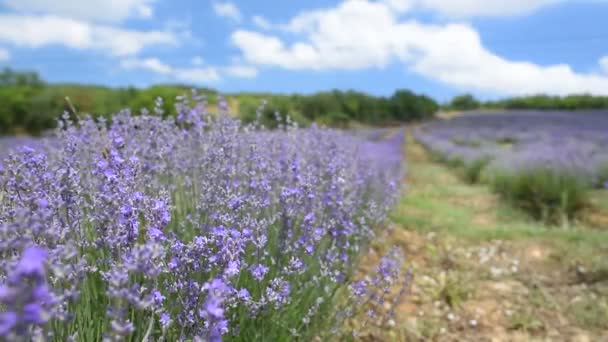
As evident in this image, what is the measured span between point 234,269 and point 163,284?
51cm

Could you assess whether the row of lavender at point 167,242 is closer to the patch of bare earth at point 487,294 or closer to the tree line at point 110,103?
the patch of bare earth at point 487,294

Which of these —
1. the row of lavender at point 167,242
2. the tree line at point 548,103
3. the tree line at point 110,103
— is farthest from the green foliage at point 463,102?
the row of lavender at point 167,242

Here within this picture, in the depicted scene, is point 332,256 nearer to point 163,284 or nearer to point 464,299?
point 163,284

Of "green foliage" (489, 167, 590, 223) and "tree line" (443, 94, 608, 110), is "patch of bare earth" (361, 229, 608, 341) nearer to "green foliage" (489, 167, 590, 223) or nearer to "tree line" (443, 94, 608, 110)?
"green foliage" (489, 167, 590, 223)

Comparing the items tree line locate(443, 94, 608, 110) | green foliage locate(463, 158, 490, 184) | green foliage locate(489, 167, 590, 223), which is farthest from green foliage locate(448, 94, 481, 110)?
green foliage locate(489, 167, 590, 223)

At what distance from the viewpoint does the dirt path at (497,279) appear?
2.95 meters

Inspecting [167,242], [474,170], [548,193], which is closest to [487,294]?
[167,242]

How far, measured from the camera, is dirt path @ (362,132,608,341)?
9.66 ft

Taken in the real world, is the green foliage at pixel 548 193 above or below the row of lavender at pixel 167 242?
below

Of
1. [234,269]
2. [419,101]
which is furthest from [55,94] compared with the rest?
[234,269]

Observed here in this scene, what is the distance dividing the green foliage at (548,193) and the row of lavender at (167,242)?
3.66 m

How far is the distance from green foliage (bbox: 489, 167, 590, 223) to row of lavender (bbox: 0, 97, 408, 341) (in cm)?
366

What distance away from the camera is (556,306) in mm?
3240

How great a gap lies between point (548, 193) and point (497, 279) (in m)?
2.63
